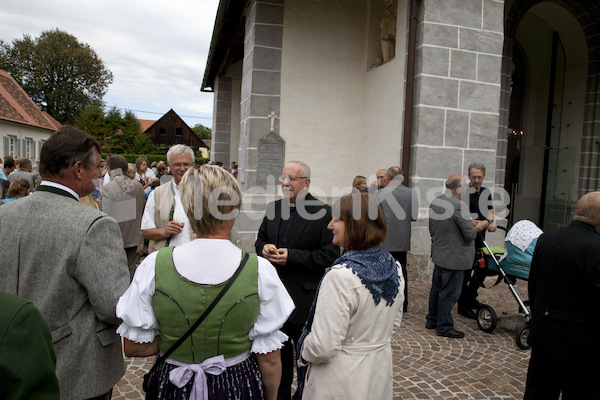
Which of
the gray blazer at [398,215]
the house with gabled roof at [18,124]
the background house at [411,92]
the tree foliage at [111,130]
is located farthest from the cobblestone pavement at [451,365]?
the tree foliage at [111,130]

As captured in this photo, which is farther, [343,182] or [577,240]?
[343,182]

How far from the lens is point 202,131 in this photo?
89.0m

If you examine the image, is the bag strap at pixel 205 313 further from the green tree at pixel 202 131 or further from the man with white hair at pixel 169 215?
the green tree at pixel 202 131

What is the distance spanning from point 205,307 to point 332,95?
25.9 feet

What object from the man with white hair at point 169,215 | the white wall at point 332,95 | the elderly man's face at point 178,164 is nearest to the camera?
the man with white hair at point 169,215

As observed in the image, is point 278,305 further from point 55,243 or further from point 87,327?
point 55,243

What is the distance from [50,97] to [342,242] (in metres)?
46.8

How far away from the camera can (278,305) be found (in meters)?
1.79

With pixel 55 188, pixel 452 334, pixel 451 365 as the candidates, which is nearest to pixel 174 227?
pixel 55 188

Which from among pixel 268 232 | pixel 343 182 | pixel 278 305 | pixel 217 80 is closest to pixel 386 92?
pixel 343 182

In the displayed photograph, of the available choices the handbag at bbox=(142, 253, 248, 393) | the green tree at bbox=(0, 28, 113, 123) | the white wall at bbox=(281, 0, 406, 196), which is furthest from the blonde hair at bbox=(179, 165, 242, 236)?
the green tree at bbox=(0, 28, 113, 123)

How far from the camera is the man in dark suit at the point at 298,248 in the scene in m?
2.97

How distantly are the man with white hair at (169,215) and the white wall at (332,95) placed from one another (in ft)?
17.1

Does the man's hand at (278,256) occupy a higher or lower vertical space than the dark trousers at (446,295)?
higher
